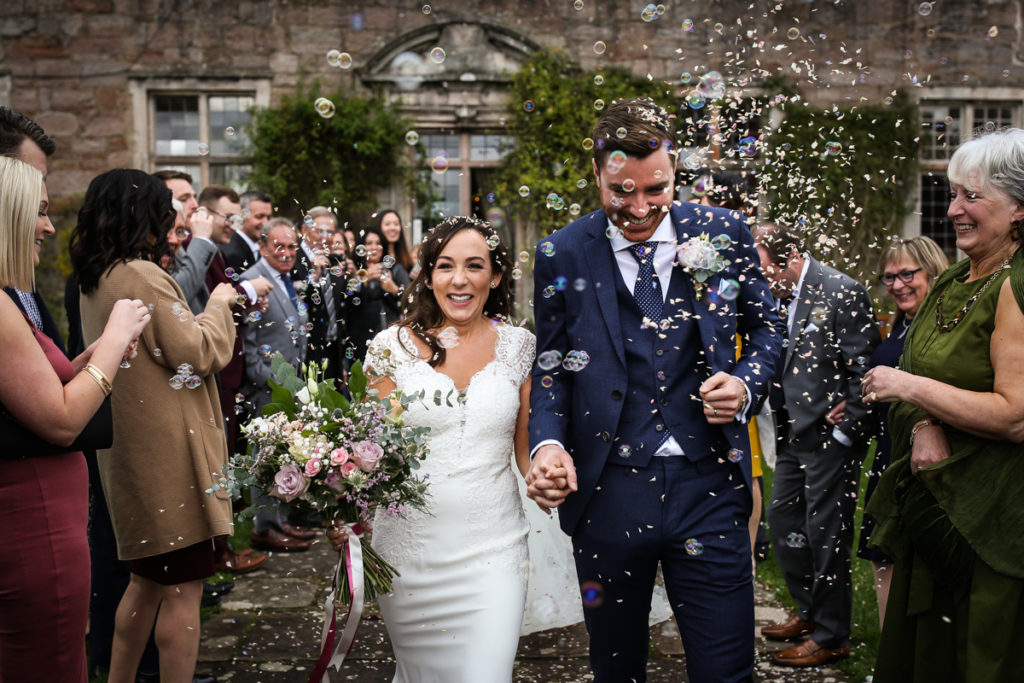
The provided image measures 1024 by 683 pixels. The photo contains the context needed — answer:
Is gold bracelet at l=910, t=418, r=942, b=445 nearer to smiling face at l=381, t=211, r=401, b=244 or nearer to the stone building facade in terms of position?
smiling face at l=381, t=211, r=401, b=244

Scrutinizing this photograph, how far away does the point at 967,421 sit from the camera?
262 centimetres

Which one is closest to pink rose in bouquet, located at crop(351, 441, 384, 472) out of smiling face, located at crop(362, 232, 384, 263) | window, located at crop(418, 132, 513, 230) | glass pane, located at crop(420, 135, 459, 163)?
smiling face, located at crop(362, 232, 384, 263)

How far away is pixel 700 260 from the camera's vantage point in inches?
108

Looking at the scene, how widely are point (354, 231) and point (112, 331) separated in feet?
25.6

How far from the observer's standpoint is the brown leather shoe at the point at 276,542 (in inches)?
237

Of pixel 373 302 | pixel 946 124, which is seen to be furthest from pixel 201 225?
pixel 946 124

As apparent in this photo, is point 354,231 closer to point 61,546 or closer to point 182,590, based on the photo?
point 182,590

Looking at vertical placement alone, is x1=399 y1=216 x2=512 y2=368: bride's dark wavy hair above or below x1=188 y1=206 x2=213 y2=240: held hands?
below

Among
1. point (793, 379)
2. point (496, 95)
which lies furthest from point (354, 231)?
point (793, 379)

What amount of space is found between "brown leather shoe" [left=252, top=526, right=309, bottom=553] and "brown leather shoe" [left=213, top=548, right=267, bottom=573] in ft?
1.03

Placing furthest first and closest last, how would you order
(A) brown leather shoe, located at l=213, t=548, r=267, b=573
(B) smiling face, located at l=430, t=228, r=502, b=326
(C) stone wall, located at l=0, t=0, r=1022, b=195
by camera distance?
(C) stone wall, located at l=0, t=0, r=1022, b=195 → (A) brown leather shoe, located at l=213, t=548, r=267, b=573 → (B) smiling face, located at l=430, t=228, r=502, b=326

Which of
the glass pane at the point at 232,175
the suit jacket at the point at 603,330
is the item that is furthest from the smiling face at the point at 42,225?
the glass pane at the point at 232,175

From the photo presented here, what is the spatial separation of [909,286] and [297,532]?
4.42 m

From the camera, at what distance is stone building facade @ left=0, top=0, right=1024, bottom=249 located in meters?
11.2
